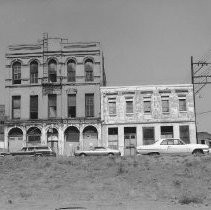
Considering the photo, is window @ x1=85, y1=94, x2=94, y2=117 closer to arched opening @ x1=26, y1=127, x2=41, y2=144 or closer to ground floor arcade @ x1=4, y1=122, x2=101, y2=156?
ground floor arcade @ x1=4, y1=122, x2=101, y2=156

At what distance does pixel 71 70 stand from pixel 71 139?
26.7 feet

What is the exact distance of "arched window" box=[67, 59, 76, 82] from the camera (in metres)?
55.2

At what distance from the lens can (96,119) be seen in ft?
176

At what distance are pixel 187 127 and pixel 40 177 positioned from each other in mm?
27539

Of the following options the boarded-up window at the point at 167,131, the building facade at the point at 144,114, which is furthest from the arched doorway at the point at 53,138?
the boarded-up window at the point at 167,131

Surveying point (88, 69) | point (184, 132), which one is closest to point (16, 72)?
point (88, 69)

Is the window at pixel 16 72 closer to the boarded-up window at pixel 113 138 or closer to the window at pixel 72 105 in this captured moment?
the window at pixel 72 105

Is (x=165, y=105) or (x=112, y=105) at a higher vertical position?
(x=112, y=105)

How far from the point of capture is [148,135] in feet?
175

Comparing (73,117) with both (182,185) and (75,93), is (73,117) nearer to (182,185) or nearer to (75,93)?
(75,93)

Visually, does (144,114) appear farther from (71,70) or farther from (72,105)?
(71,70)

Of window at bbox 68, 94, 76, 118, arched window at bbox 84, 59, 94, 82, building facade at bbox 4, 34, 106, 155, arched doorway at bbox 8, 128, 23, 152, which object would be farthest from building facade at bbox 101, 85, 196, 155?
arched doorway at bbox 8, 128, 23, 152

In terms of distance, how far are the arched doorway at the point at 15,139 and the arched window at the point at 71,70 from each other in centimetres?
828

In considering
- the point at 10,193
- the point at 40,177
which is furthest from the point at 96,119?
the point at 10,193
